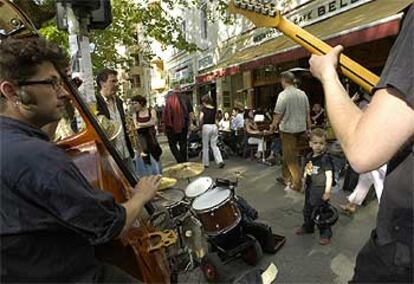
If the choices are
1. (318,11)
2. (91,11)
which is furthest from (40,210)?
(318,11)

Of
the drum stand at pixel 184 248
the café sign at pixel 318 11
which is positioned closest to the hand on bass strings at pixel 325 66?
the drum stand at pixel 184 248

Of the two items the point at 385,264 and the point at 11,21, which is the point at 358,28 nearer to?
the point at 11,21

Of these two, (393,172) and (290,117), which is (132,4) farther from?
(393,172)

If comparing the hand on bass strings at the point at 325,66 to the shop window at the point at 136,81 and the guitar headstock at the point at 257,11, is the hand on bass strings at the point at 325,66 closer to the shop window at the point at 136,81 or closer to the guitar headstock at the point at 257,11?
the guitar headstock at the point at 257,11

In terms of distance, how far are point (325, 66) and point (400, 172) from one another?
0.43 m

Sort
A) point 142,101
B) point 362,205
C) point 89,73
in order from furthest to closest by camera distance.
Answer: point 142,101 < point 362,205 < point 89,73

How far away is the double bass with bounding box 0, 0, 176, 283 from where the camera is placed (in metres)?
1.95

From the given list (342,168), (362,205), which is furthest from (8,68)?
(342,168)

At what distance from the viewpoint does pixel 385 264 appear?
54.9 inches

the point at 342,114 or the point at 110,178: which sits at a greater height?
the point at 342,114

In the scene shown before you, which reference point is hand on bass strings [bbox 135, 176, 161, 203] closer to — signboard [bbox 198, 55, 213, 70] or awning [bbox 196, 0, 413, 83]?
awning [bbox 196, 0, 413, 83]

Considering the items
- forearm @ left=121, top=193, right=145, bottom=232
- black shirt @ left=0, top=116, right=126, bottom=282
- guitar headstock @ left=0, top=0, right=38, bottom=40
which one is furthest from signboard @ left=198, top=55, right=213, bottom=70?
black shirt @ left=0, top=116, right=126, bottom=282

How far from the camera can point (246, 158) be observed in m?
10.7

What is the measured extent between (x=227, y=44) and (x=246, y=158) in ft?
28.4
